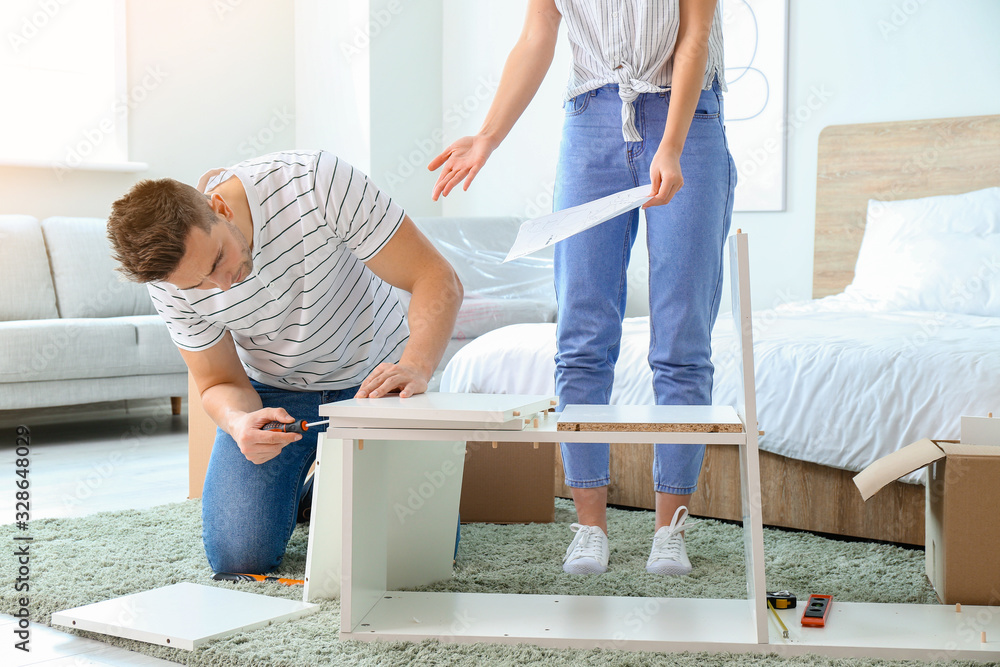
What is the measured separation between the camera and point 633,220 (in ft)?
4.99

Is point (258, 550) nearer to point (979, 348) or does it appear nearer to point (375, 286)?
point (375, 286)

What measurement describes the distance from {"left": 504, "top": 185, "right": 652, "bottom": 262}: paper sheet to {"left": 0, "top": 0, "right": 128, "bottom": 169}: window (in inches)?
117

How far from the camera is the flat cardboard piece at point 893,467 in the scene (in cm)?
129

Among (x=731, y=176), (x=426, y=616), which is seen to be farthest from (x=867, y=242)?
(x=426, y=616)

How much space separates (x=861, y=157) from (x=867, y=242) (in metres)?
0.41

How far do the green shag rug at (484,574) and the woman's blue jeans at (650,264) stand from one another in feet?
0.57

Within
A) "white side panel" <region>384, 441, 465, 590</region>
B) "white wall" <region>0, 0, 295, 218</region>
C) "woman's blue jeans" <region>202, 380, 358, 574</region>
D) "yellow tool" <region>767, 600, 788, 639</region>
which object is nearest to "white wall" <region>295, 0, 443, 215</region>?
"white wall" <region>0, 0, 295, 218</region>

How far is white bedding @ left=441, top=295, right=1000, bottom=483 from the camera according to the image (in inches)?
61.4

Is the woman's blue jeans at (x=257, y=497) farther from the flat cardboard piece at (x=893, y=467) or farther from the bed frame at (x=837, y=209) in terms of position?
the flat cardboard piece at (x=893, y=467)

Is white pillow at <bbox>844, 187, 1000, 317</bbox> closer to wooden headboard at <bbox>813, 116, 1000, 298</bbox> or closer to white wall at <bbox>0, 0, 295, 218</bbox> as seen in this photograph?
wooden headboard at <bbox>813, 116, 1000, 298</bbox>

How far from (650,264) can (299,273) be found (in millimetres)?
558

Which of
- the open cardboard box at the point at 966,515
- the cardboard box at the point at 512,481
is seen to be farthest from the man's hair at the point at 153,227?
the open cardboard box at the point at 966,515

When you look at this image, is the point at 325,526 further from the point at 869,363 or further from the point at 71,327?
the point at 71,327

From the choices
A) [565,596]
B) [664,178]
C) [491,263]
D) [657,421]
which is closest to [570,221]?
[664,178]
